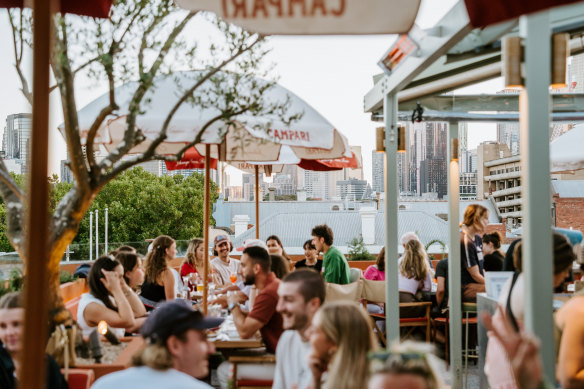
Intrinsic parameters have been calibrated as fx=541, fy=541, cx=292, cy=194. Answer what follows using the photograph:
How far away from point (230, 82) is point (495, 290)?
253cm

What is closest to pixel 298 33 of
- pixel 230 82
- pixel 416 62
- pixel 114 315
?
pixel 416 62

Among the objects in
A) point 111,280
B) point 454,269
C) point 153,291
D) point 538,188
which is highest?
point 538,188

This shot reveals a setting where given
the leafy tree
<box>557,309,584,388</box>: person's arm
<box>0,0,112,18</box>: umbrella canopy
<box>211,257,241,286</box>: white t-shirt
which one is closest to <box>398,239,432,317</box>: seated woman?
<box>211,257,241,286</box>: white t-shirt

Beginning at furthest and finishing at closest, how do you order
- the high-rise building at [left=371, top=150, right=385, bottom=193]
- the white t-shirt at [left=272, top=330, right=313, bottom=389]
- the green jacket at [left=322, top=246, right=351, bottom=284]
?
the green jacket at [left=322, top=246, right=351, bottom=284] → the high-rise building at [left=371, top=150, right=385, bottom=193] → the white t-shirt at [left=272, top=330, right=313, bottom=389]

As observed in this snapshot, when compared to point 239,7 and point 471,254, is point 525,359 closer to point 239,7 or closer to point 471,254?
point 239,7

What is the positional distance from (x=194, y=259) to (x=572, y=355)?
547cm

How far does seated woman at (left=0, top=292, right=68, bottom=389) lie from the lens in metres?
2.41

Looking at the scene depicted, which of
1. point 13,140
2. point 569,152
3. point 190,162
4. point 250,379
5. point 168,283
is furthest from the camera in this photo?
point 190,162

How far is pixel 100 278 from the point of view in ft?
12.6

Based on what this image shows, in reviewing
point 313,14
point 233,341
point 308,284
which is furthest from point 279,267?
point 313,14

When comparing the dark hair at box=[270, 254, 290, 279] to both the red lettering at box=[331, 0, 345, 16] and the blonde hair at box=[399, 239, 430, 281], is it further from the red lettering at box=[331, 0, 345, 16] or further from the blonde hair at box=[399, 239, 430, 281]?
the red lettering at box=[331, 0, 345, 16]

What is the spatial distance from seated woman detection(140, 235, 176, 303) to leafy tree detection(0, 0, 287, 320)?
2.11 m

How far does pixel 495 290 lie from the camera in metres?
4.15

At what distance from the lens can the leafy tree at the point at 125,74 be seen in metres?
2.96
